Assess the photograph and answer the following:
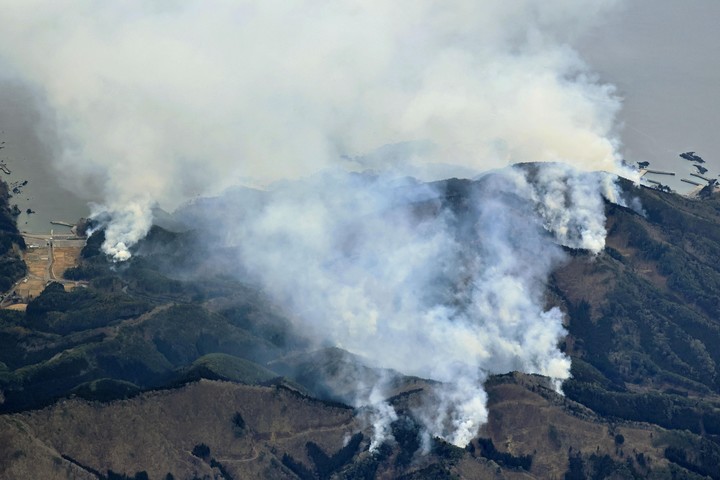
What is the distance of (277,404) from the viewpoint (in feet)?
528

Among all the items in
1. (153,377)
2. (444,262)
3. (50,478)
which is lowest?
(50,478)

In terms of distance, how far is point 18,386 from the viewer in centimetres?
16638

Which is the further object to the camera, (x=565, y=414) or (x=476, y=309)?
(x=476, y=309)

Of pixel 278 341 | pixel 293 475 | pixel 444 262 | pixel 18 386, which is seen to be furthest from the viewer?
pixel 444 262

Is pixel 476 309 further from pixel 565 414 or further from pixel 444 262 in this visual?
pixel 565 414

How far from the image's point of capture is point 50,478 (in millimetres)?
143625

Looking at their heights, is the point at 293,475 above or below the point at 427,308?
below

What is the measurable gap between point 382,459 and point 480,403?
16639 millimetres

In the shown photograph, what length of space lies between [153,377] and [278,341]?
804 inches

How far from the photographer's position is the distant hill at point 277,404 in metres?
151

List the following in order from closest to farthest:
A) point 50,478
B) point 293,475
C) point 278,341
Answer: point 50,478 → point 293,475 → point 278,341

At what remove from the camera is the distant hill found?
15100cm

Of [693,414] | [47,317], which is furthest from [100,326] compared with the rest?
[693,414]

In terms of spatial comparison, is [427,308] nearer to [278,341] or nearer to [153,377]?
[278,341]
